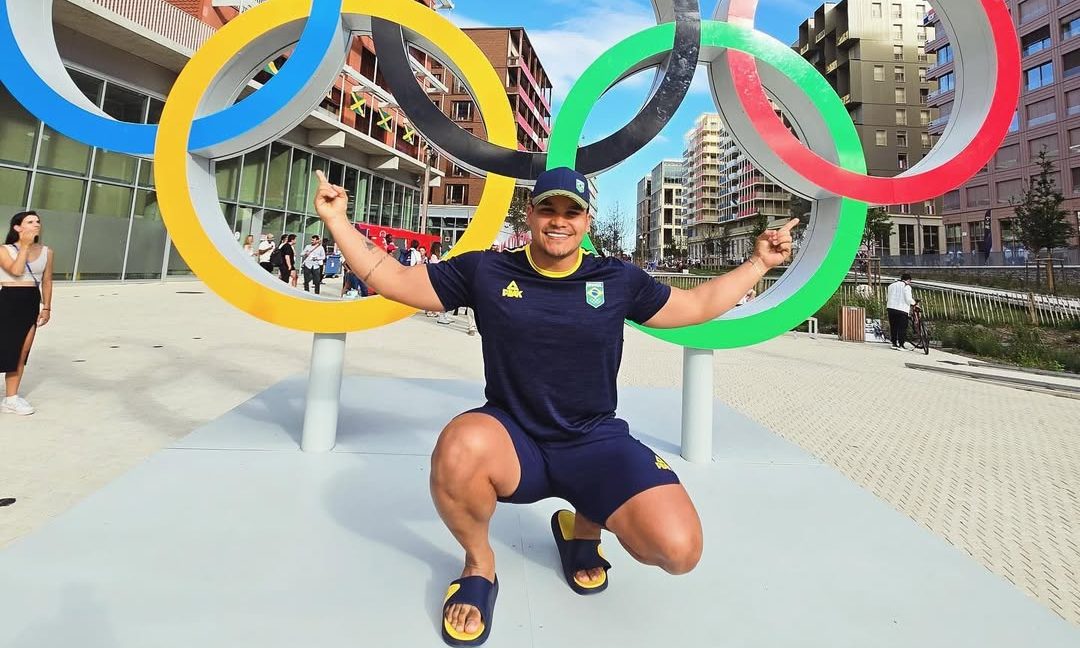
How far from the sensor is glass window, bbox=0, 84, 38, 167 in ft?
36.3

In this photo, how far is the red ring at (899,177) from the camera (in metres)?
3.07

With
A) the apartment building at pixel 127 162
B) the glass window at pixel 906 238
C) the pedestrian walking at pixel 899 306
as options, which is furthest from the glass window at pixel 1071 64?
the apartment building at pixel 127 162

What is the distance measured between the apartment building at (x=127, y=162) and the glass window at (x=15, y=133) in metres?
0.02

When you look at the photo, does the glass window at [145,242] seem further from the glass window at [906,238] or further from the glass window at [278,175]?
the glass window at [906,238]

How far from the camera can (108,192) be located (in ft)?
43.3

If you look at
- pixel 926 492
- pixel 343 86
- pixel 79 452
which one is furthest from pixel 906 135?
pixel 79 452

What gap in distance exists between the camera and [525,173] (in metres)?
3.08

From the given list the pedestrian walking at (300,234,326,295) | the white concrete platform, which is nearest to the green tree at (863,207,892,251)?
the pedestrian walking at (300,234,326,295)

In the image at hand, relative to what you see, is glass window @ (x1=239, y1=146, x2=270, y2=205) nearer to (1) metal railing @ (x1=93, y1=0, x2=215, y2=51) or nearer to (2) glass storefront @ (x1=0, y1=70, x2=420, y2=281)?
(2) glass storefront @ (x1=0, y1=70, x2=420, y2=281)

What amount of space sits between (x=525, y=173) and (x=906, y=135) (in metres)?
62.1

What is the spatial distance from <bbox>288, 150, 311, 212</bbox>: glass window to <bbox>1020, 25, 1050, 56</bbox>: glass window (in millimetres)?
47977

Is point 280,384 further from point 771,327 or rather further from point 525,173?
point 771,327

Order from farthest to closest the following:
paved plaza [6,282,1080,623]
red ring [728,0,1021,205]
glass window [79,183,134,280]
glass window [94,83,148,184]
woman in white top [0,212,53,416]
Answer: glass window [94,83,148,184], glass window [79,183,134,280], woman in white top [0,212,53,416], red ring [728,0,1021,205], paved plaza [6,282,1080,623]

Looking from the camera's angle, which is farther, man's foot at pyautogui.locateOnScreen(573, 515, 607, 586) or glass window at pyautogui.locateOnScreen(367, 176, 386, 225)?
glass window at pyautogui.locateOnScreen(367, 176, 386, 225)
